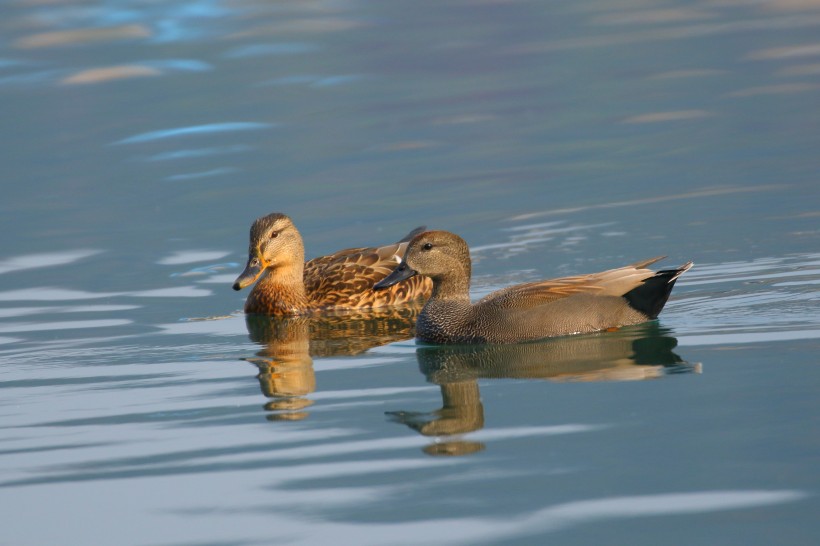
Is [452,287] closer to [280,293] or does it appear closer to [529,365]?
[529,365]

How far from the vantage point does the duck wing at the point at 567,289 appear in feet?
34.0

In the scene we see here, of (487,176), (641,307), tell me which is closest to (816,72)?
(487,176)

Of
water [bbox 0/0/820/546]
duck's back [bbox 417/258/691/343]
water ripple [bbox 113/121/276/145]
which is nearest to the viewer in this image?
water [bbox 0/0/820/546]

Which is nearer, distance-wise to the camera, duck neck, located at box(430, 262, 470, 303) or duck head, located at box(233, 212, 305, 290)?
duck neck, located at box(430, 262, 470, 303)

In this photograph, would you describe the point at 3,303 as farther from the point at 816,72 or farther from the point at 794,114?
the point at 816,72

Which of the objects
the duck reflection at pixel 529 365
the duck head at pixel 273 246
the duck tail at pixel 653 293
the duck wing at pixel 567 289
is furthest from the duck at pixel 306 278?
the duck tail at pixel 653 293

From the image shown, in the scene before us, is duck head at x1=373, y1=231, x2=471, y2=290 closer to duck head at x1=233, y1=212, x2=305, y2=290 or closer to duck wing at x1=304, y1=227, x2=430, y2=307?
duck wing at x1=304, y1=227, x2=430, y2=307

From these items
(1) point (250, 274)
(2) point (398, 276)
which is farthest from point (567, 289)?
(1) point (250, 274)

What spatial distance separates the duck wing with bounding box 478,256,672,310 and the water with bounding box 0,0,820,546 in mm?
338

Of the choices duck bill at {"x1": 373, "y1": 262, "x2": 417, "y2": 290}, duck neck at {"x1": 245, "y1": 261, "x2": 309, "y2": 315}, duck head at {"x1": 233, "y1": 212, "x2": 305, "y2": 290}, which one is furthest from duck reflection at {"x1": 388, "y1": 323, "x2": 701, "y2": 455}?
duck head at {"x1": 233, "y1": 212, "x2": 305, "y2": 290}

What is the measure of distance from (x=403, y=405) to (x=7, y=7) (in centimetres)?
2505

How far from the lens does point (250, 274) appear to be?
40.5 feet

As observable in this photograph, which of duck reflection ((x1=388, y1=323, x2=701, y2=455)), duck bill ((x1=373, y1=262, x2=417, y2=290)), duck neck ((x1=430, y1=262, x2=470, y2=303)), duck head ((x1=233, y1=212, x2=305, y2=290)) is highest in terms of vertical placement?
duck head ((x1=233, y1=212, x2=305, y2=290))

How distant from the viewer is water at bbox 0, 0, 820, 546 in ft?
23.1
